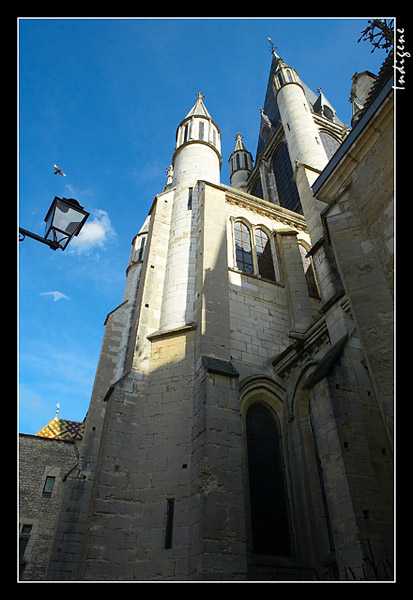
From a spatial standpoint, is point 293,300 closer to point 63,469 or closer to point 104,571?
point 104,571

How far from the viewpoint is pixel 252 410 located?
Answer: 832 centimetres

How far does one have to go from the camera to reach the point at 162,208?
12102 millimetres

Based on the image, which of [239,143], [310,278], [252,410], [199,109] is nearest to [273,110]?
[239,143]

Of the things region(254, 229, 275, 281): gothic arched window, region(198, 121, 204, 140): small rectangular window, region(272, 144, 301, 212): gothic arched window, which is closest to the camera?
region(254, 229, 275, 281): gothic arched window

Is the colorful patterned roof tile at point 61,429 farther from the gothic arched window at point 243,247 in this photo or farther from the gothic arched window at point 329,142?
the gothic arched window at point 329,142

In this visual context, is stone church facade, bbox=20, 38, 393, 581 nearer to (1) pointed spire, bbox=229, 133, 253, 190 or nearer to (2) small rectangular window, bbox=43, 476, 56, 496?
(2) small rectangular window, bbox=43, 476, 56, 496

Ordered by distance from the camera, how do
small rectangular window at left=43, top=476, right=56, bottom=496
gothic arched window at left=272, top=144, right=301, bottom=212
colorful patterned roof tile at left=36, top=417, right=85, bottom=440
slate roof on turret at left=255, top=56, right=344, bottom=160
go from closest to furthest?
small rectangular window at left=43, top=476, right=56, bottom=496 < colorful patterned roof tile at left=36, top=417, right=85, bottom=440 < gothic arched window at left=272, top=144, right=301, bottom=212 < slate roof on turret at left=255, top=56, right=344, bottom=160

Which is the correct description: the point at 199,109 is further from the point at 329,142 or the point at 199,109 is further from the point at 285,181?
the point at 329,142

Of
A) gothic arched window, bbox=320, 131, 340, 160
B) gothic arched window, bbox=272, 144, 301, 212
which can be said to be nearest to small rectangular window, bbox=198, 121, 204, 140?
gothic arched window, bbox=272, 144, 301, 212

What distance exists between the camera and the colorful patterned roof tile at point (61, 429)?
16859mm

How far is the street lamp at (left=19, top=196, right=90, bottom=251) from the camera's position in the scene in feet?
15.0

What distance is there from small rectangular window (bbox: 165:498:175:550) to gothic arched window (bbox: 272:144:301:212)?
15.3m

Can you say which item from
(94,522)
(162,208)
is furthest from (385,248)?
(162,208)

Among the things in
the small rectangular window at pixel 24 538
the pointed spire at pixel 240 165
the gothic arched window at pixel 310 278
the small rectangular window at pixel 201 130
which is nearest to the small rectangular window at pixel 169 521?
the gothic arched window at pixel 310 278
